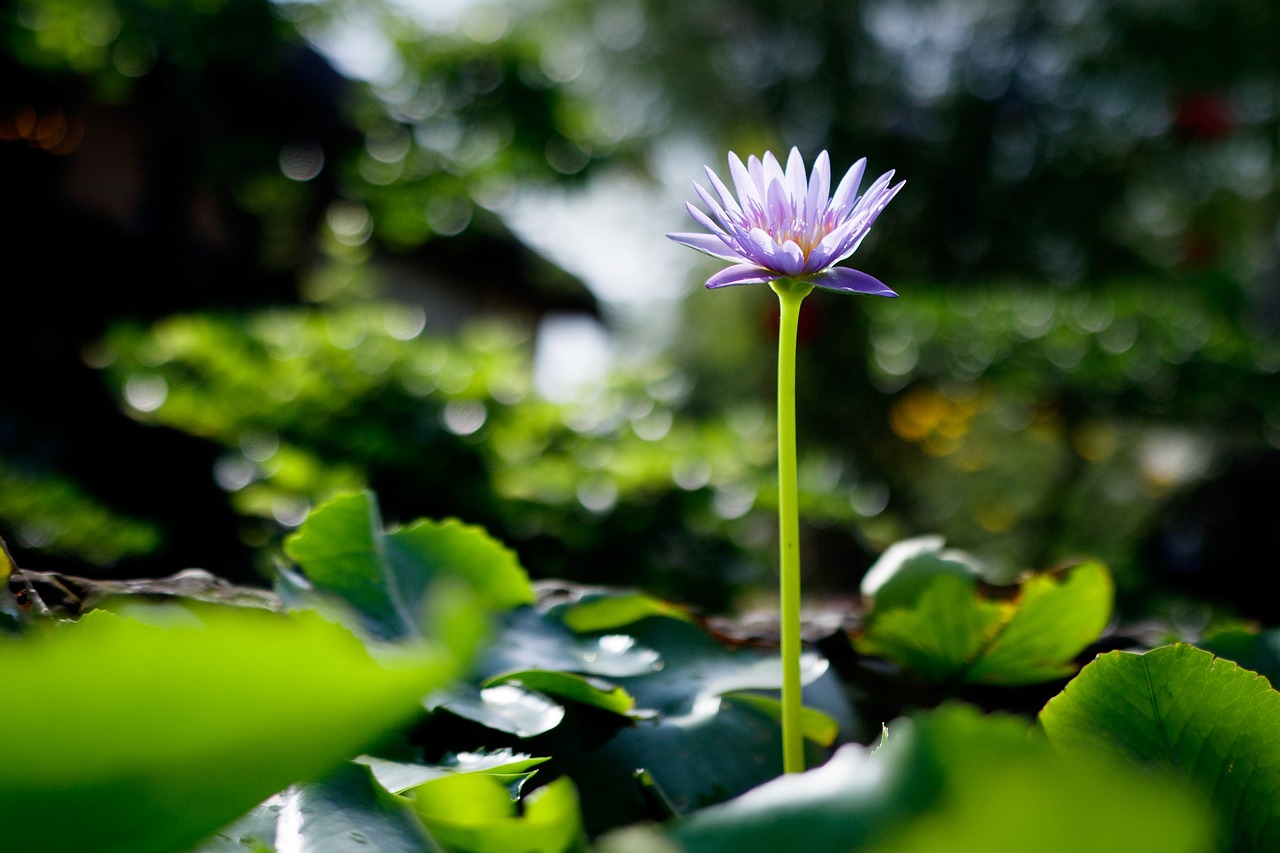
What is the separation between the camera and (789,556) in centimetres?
39

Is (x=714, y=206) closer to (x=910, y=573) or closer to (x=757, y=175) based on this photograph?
(x=757, y=175)

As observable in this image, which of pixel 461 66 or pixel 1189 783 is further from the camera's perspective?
pixel 461 66

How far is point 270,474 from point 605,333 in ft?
19.9

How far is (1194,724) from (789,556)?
167mm

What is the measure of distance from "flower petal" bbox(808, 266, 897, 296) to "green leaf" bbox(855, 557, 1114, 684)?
20cm

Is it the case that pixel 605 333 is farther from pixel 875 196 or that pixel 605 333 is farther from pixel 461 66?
pixel 875 196

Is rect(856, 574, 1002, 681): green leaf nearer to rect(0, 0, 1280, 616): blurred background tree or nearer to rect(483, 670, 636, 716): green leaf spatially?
rect(483, 670, 636, 716): green leaf

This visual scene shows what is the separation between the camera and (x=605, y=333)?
7434 mm

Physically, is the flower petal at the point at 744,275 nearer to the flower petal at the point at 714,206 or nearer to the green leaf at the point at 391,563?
the flower petal at the point at 714,206

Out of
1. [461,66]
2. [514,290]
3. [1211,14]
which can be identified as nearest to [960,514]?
[514,290]

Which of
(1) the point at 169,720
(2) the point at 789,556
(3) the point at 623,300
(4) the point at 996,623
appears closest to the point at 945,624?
(4) the point at 996,623

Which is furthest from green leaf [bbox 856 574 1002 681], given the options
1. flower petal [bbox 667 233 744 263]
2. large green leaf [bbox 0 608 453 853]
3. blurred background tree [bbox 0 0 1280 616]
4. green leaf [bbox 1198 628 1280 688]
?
blurred background tree [bbox 0 0 1280 616]

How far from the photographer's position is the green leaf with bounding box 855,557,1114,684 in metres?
0.49

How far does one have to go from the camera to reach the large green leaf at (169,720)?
0.17 meters
